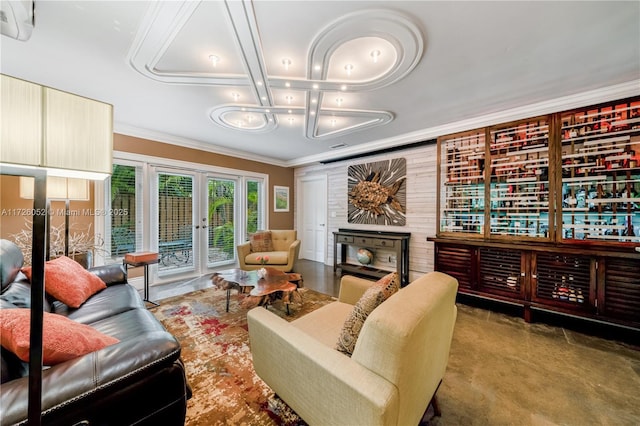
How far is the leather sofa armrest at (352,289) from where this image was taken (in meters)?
1.99

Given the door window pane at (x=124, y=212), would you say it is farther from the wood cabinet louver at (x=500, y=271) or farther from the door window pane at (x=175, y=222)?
the wood cabinet louver at (x=500, y=271)

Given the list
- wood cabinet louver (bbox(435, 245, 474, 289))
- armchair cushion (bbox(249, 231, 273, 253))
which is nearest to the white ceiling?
wood cabinet louver (bbox(435, 245, 474, 289))

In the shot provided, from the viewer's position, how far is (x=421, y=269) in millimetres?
4062

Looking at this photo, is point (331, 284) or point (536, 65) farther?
point (331, 284)

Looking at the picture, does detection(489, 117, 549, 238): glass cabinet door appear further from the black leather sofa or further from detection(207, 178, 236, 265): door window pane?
detection(207, 178, 236, 265): door window pane

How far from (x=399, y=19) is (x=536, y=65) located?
1458 mm

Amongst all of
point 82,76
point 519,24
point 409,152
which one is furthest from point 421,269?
point 82,76

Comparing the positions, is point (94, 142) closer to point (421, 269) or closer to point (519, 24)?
point (519, 24)

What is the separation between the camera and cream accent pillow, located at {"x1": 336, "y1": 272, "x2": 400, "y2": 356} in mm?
1169

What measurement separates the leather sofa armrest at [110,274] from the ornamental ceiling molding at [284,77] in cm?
202

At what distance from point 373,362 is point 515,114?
3.45 meters

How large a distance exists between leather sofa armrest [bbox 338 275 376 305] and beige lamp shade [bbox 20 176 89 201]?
3.14 metres

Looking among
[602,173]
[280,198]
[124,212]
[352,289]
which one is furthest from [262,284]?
[602,173]

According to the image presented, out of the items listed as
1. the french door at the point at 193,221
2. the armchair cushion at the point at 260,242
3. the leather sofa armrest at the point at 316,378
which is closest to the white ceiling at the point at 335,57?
the french door at the point at 193,221
